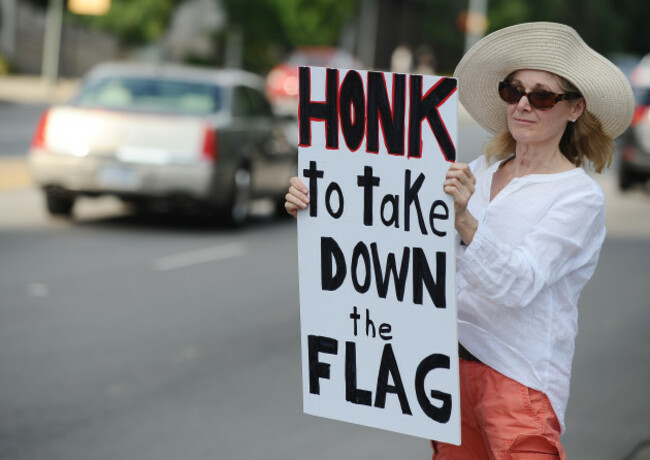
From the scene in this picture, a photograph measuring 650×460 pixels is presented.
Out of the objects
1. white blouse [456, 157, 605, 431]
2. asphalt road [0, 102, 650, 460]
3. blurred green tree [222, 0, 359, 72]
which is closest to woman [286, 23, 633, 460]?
white blouse [456, 157, 605, 431]

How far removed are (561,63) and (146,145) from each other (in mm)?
9356

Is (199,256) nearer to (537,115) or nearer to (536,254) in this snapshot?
(537,115)

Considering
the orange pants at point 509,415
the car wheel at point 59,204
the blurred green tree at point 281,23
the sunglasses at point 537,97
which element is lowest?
the orange pants at point 509,415

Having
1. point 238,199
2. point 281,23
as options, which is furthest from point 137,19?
point 238,199

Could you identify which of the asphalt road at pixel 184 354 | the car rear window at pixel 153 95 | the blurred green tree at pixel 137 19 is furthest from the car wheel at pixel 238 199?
the blurred green tree at pixel 137 19

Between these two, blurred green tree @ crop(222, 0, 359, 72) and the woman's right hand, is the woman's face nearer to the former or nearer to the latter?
the woman's right hand

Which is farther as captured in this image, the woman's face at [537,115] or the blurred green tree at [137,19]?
the blurred green tree at [137,19]

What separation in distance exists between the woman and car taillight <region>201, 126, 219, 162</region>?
902 cm

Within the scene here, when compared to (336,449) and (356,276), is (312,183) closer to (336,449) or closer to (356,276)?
(356,276)

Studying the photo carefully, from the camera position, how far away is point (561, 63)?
330 cm

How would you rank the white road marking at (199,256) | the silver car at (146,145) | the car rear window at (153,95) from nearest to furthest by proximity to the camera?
the white road marking at (199,256) < the silver car at (146,145) < the car rear window at (153,95)

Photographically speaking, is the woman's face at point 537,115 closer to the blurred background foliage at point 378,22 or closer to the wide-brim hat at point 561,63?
the wide-brim hat at point 561,63

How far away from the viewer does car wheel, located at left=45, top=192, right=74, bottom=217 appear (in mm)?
13031

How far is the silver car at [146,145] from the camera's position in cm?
1234
